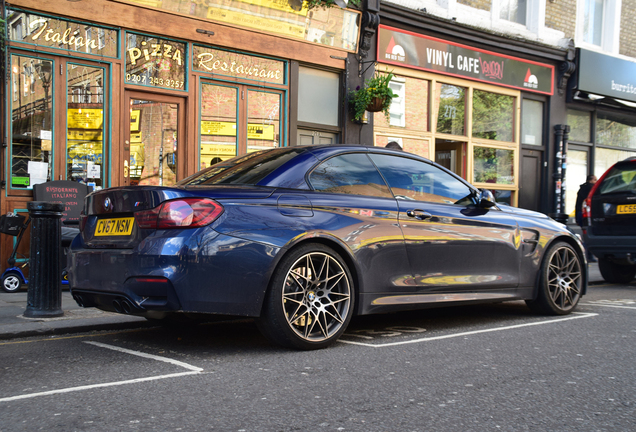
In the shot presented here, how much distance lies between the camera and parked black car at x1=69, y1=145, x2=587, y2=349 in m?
4.17

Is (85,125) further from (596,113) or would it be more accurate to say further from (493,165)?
(596,113)

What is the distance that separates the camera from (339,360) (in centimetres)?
436

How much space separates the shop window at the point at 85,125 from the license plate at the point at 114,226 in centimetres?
Result: 519

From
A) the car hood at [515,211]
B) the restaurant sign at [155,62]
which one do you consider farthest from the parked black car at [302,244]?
the restaurant sign at [155,62]

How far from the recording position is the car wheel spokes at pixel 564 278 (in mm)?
6383

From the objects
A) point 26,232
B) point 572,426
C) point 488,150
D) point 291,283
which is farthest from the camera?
point 488,150

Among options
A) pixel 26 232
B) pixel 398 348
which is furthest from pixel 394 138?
pixel 398 348

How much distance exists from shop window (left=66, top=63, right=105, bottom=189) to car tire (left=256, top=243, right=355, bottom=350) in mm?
5975

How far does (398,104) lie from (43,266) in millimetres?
9082

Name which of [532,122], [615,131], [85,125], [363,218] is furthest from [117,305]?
[615,131]

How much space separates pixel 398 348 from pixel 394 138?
9119 mm

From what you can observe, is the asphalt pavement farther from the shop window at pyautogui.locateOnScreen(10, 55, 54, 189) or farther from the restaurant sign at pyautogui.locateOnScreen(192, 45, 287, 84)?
the restaurant sign at pyautogui.locateOnScreen(192, 45, 287, 84)

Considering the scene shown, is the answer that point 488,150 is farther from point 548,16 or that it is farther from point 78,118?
point 78,118

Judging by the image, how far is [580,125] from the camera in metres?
17.8
